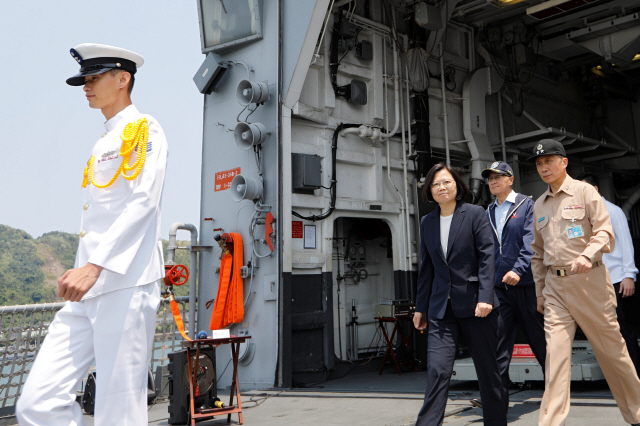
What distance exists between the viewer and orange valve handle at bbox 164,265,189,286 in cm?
553

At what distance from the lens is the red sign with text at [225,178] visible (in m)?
7.94

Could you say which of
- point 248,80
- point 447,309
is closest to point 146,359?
point 447,309

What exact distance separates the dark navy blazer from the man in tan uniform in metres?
0.41

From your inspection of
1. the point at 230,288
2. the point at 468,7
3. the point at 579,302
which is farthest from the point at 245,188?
the point at 468,7

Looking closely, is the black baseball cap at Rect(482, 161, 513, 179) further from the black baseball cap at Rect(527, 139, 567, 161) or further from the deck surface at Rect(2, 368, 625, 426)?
the deck surface at Rect(2, 368, 625, 426)

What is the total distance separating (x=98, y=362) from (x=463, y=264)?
2156 millimetres

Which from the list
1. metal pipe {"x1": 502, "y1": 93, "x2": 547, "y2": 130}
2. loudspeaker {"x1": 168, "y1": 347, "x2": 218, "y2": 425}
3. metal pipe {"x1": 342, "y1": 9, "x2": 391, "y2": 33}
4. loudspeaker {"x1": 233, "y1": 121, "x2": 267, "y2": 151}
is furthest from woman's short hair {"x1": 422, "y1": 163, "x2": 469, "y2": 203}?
metal pipe {"x1": 502, "y1": 93, "x2": 547, "y2": 130}

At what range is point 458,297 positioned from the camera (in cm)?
345

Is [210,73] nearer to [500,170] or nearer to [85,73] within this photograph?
[500,170]

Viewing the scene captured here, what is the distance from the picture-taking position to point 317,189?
802 cm

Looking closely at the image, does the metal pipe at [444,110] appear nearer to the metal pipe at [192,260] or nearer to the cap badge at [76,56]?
the metal pipe at [192,260]

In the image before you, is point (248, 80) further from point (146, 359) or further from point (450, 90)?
point (146, 359)

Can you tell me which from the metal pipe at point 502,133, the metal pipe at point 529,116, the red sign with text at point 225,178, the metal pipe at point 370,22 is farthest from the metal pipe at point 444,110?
the red sign with text at point 225,178

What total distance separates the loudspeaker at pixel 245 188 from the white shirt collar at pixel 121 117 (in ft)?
15.1
